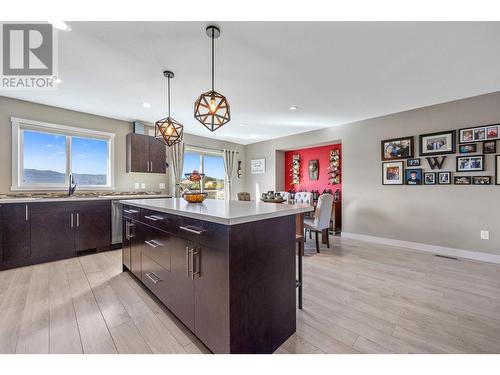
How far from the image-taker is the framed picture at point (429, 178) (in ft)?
11.9

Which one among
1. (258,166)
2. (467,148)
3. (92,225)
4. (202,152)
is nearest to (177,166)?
(202,152)

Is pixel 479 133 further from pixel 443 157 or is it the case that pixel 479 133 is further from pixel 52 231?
pixel 52 231

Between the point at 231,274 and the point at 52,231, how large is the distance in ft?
11.3

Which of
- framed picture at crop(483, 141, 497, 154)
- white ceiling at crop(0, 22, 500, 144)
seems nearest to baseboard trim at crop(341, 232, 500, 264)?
framed picture at crop(483, 141, 497, 154)

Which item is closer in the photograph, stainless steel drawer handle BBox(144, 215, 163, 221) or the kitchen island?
the kitchen island

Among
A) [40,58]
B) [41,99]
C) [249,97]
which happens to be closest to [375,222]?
[249,97]

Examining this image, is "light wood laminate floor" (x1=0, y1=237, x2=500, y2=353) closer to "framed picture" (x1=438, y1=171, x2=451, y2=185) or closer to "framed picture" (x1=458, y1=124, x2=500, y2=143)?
"framed picture" (x1=438, y1=171, x2=451, y2=185)

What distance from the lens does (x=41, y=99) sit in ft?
11.3

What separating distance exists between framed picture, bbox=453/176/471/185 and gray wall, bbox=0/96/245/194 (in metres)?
5.36

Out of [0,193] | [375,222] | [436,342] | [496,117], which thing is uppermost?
[496,117]

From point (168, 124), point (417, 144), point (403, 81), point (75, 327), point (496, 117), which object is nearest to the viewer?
point (75, 327)

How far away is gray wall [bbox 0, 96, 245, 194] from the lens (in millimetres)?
3305

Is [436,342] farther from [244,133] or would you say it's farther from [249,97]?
[244,133]
